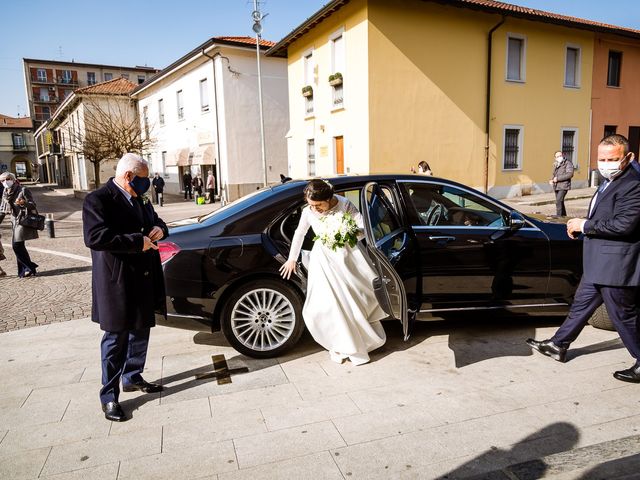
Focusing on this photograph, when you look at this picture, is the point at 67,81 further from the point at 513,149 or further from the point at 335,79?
the point at 513,149

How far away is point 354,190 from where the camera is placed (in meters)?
4.59

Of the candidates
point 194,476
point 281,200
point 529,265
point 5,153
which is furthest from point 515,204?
point 5,153

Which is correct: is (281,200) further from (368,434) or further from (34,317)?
(34,317)

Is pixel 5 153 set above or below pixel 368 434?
above

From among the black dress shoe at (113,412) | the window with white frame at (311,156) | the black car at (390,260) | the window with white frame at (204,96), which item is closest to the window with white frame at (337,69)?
the window with white frame at (311,156)

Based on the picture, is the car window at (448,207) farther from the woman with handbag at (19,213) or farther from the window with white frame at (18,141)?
the window with white frame at (18,141)

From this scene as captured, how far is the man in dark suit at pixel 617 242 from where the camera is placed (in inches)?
137

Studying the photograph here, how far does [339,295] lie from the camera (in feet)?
13.5

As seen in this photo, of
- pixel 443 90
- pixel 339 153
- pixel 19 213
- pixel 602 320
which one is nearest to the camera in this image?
pixel 602 320

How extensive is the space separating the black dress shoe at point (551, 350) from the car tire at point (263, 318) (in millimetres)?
2121

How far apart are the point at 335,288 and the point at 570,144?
2163cm

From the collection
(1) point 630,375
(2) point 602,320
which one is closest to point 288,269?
(1) point 630,375

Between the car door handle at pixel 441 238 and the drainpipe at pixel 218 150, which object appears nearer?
the car door handle at pixel 441 238

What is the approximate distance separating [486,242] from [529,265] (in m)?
0.50
